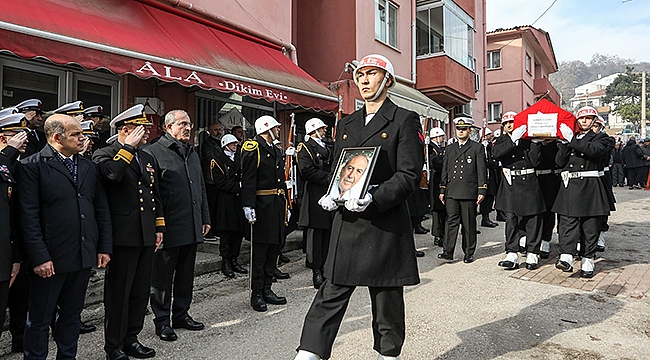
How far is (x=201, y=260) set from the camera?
643cm

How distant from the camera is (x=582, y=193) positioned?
607 cm

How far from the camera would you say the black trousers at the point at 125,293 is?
3.46 metres

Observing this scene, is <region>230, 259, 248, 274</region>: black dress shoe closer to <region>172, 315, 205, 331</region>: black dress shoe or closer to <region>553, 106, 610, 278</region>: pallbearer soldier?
<region>172, 315, 205, 331</region>: black dress shoe

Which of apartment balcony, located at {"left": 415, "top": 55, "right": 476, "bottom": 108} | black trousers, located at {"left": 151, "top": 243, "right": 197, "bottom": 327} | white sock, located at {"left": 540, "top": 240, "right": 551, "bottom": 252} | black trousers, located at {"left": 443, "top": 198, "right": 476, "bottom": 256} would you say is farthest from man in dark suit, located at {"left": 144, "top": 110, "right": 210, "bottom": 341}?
apartment balcony, located at {"left": 415, "top": 55, "right": 476, "bottom": 108}

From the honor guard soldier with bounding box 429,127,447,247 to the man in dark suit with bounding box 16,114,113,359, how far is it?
620 cm

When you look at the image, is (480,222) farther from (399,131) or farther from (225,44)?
(399,131)

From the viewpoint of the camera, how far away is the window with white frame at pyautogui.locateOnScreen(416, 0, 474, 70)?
49.6ft

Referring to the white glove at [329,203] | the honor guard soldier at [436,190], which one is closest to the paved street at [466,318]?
the white glove at [329,203]

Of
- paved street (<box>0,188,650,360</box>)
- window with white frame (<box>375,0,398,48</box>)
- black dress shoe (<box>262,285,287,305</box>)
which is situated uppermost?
window with white frame (<box>375,0,398,48</box>)

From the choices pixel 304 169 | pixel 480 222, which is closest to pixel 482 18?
pixel 480 222

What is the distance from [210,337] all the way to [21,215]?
6.16 feet

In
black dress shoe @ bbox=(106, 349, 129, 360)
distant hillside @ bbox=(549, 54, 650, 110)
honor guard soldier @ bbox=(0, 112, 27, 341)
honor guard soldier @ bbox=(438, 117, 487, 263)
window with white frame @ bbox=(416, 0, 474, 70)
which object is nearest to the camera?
honor guard soldier @ bbox=(0, 112, 27, 341)

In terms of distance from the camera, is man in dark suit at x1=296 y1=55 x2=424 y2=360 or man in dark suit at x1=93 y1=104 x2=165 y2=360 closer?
man in dark suit at x1=296 y1=55 x2=424 y2=360

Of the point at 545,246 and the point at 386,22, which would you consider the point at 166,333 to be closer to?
the point at 545,246
